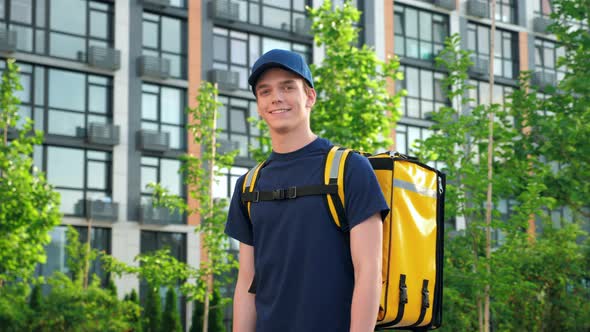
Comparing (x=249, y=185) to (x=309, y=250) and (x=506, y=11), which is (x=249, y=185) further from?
(x=506, y=11)

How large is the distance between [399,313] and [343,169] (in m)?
0.54

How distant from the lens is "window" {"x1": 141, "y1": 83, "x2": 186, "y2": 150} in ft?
113

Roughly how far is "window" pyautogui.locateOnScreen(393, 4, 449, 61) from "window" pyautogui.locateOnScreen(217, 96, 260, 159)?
316 inches

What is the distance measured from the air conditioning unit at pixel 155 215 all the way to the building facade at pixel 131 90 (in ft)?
0.15

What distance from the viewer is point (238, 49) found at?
36.4m

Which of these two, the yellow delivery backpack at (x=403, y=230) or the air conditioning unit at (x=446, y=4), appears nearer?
the yellow delivery backpack at (x=403, y=230)

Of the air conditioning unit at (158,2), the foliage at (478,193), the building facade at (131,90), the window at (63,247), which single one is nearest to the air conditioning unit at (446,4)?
the building facade at (131,90)

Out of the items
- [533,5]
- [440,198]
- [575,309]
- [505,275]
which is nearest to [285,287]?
[440,198]

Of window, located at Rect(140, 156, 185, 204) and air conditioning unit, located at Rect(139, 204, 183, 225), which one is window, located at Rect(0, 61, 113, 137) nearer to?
window, located at Rect(140, 156, 185, 204)

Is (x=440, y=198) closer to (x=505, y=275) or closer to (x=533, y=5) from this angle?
(x=505, y=275)

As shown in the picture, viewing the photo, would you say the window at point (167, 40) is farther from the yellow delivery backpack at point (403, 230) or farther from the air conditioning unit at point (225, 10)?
the yellow delivery backpack at point (403, 230)

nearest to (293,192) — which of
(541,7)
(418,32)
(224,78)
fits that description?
(224,78)

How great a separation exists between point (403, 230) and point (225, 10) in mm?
33353

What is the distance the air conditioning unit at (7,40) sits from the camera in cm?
3097
